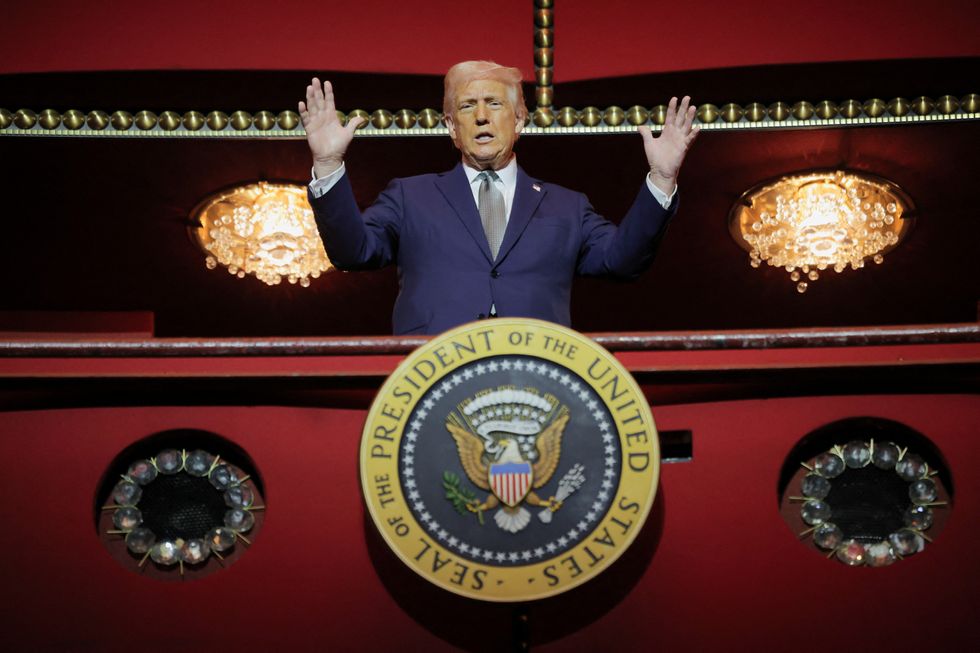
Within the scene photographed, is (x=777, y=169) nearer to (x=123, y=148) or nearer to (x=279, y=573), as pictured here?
(x=123, y=148)

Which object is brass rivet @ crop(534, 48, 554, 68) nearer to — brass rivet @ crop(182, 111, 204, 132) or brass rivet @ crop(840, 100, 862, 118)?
brass rivet @ crop(840, 100, 862, 118)

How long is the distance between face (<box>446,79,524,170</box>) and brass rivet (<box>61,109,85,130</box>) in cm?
168

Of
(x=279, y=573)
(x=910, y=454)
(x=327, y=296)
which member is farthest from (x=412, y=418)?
(x=327, y=296)

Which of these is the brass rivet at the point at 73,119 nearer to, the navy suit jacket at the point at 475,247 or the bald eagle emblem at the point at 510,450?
the navy suit jacket at the point at 475,247

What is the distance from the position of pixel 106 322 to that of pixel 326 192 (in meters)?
3.50

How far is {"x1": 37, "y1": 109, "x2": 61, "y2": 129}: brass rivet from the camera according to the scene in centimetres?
368

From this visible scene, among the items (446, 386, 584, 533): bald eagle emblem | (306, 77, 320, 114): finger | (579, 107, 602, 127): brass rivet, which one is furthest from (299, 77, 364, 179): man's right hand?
(579, 107, 602, 127): brass rivet

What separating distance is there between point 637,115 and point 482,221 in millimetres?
1347

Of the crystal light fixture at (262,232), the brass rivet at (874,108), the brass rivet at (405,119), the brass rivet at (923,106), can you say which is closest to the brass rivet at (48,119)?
the crystal light fixture at (262,232)

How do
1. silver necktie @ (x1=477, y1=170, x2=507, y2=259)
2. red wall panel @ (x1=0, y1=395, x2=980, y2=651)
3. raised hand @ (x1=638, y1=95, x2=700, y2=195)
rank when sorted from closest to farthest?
red wall panel @ (x1=0, y1=395, x2=980, y2=651) → raised hand @ (x1=638, y1=95, x2=700, y2=195) → silver necktie @ (x1=477, y1=170, x2=507, y2=259)

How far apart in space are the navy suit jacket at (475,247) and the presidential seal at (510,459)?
0.30 meters

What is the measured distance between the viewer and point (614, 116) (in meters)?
3.70

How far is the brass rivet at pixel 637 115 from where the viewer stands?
3684mm

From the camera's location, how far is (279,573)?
2.30 meters
